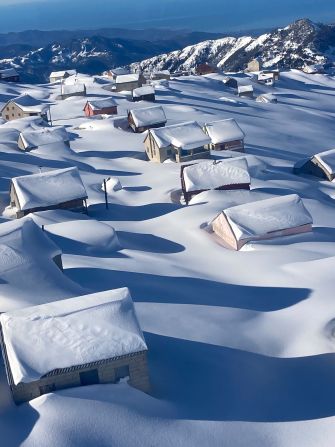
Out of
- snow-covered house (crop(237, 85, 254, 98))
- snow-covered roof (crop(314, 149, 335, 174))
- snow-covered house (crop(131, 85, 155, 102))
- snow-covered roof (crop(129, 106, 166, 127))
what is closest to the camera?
snow-covered roof (crop(314, 149, 335, 174))

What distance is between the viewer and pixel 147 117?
161 feet

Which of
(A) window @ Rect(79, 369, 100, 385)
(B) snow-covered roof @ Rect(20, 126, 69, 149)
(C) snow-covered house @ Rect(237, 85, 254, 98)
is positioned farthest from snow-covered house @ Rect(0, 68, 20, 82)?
(A) window @ Rect(79, 369, 100, 385)

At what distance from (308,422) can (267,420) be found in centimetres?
88

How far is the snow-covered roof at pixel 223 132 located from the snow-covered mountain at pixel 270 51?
73.0 metres

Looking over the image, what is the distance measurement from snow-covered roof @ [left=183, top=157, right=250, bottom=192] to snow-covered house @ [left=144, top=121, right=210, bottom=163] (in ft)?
22.7

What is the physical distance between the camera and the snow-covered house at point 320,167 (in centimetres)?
3794

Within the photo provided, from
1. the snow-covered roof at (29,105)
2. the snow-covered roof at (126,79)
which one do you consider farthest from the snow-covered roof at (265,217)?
the snow-covered roof at (126,79)

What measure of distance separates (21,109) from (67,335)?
47890 mm

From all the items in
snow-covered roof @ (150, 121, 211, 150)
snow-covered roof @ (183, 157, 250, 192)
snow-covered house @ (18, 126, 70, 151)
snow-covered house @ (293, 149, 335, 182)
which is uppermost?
snow-covered roof @ (183, 157, 250, 192)

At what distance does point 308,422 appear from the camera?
1412 cm

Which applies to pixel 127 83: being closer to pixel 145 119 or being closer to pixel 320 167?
pixel 145 119

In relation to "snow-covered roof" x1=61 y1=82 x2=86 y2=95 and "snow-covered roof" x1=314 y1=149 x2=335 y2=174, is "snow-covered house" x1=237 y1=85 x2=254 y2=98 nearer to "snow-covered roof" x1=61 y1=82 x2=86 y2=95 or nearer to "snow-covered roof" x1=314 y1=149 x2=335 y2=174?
"snow-covered roof" x1=61 y1=82 x2=86 y2=95

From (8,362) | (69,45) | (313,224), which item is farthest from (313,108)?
(69,45)

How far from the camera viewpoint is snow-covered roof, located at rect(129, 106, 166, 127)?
48.7 meters
